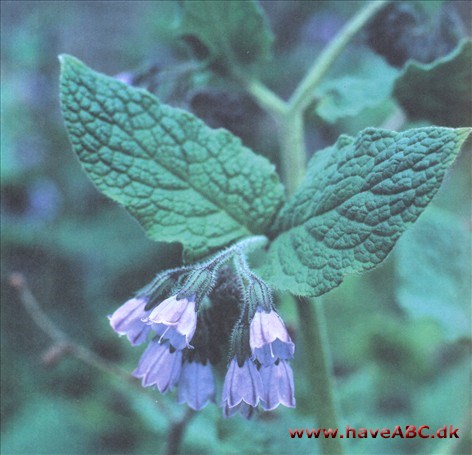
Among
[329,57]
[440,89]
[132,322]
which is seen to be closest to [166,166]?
[132,322]

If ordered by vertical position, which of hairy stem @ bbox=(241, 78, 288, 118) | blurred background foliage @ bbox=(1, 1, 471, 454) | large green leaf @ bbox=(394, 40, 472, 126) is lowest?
blurred background foliage @ bbox=(1, 1, 471, 454)

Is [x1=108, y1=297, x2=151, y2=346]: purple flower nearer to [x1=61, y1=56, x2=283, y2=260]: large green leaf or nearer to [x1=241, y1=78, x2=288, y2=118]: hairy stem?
[x1=61, y1=56, x2=283, y2=260]: large green leaf

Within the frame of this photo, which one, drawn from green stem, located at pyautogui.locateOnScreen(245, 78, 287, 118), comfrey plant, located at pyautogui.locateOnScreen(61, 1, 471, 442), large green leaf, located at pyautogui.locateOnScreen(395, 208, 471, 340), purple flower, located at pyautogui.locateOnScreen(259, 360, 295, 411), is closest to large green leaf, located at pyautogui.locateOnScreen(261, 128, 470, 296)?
comfrey plant, located at pyautogui.locateOnScreen(61, 1, 471, 442)

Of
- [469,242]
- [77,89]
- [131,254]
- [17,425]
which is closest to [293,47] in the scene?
[131,254]

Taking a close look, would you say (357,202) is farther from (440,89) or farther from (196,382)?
(440,89)

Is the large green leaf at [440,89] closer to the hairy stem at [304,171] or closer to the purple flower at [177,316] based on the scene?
the hairy stem at [304,171]

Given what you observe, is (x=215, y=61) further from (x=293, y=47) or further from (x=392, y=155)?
(x=293, y=47)
